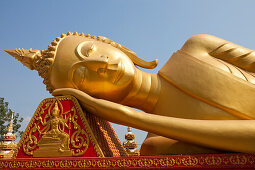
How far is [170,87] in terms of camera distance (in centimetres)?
319

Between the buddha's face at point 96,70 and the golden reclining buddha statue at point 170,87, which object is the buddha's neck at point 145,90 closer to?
the golden reclining buddha statue at point 170,87

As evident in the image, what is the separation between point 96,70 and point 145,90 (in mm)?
784

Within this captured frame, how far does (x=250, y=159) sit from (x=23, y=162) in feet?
8.22

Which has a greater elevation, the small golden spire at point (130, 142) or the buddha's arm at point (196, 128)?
the buddha's arm at point (196, 128)

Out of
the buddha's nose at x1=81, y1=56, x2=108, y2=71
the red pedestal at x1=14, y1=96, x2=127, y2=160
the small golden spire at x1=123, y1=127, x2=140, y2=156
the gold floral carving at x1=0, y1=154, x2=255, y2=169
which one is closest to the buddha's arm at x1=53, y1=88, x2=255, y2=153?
the gold floral carving at x1=0, y1=154, x2=255, y2=169

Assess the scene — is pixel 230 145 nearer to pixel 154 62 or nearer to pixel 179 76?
pixel 179 76

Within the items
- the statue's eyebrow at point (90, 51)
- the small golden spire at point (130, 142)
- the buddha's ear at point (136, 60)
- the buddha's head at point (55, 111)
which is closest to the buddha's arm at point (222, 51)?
the buddha's ear at point (136, 60)

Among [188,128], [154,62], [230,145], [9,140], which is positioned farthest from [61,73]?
[9,140]

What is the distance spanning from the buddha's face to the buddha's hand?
0.18 metres

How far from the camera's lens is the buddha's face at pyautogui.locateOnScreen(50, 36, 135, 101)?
9.85 ft

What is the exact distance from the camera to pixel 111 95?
3.16m

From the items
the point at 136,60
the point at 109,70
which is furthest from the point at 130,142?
the point at 109,70

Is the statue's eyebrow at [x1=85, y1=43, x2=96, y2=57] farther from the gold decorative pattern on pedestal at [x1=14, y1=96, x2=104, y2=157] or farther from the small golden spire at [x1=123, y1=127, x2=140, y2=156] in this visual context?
the small golden spire at [x1=123, y1=127, x2=140, y2=156]

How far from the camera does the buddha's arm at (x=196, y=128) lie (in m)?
2.30
